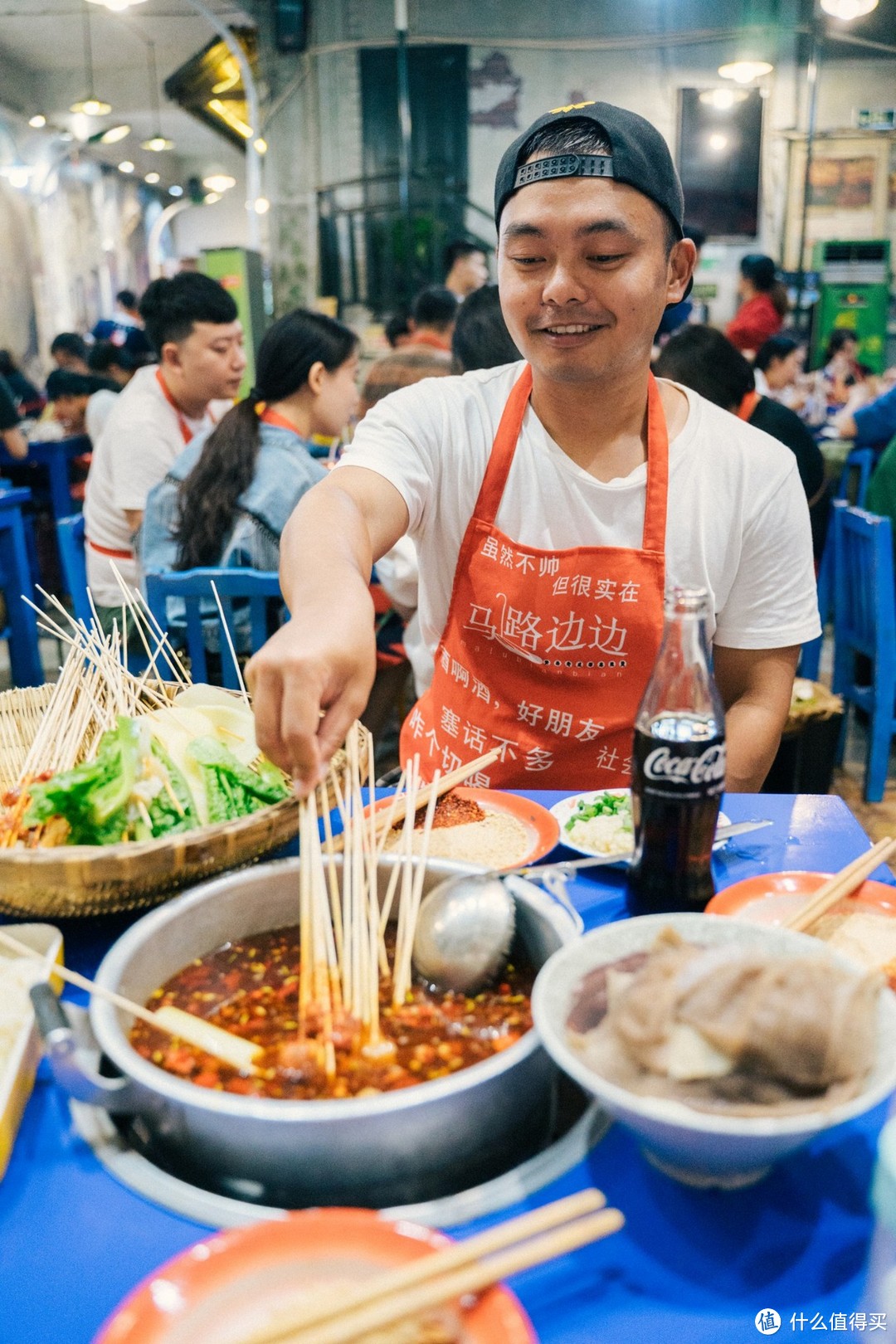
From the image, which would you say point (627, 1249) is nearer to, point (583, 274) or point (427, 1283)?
point (427, 1283)

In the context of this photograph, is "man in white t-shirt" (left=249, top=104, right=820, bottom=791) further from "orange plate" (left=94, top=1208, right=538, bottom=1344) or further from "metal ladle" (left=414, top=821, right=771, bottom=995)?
"orange plate" (left=94, top=1208, right=538, bottom=1344)

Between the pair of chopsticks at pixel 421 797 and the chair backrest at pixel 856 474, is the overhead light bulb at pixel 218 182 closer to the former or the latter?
the chair backrest at pixel 856 474

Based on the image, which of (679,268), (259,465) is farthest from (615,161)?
(259,465)

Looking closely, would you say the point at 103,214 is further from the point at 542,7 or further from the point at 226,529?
the point at 226,529

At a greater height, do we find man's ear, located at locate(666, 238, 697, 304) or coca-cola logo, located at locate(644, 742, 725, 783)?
man's ear, located at locate(666, 238, 697, 304)

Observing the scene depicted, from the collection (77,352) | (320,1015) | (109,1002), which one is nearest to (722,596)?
(320,1015)

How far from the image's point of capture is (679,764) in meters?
1.09

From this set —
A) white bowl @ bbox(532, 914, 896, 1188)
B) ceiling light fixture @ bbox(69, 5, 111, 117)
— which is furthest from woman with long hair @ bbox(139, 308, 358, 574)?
ceiling light fixture @ bbox(69, 5, 111, 117)

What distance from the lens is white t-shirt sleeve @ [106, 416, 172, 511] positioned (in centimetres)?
386

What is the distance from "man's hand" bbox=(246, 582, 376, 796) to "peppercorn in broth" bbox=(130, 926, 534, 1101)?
214 mm

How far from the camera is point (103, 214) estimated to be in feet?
55.9

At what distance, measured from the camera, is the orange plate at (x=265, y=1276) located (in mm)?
625

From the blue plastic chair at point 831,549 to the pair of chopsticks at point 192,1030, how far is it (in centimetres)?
339

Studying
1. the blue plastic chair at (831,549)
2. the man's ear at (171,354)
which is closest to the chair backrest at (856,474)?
the blue plastic chair at (831,549)
